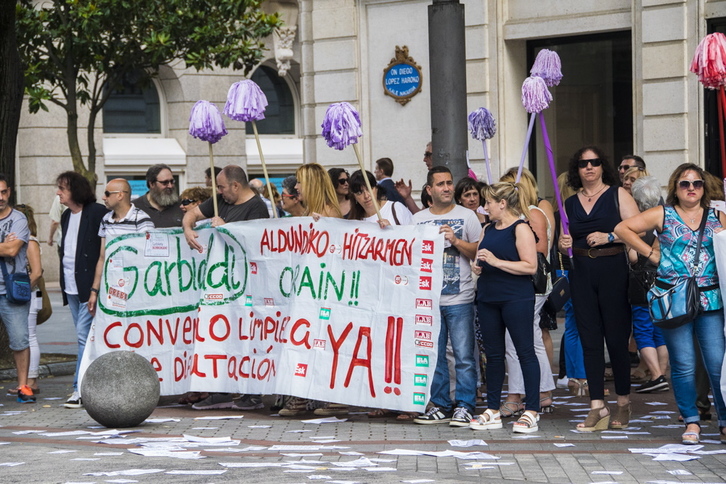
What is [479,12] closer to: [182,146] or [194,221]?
[194,221]

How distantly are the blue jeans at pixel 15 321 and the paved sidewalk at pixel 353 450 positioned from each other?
82 centimetres

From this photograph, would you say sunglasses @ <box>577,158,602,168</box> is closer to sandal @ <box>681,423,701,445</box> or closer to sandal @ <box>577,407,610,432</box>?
sandal @ <box>577,407,610,432</box>

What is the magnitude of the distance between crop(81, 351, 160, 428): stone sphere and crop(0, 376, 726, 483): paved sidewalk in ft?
0.56

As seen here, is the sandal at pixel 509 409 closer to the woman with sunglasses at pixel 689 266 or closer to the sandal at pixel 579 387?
the sandal at pixel 579 387

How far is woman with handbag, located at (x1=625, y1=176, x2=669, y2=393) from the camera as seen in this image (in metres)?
10.0

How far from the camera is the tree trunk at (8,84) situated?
12.6 m

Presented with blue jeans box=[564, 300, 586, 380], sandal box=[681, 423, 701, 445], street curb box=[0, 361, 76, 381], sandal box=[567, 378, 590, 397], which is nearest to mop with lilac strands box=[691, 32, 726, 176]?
sandal box=[681, 423, 701, 445]

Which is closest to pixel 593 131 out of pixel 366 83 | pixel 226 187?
pixel 366 83

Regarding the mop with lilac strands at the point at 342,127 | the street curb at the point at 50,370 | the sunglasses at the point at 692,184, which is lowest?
the street curb at the point at 50,370

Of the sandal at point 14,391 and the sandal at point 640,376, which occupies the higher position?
the sandal at point 640,376

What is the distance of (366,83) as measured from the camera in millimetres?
16984

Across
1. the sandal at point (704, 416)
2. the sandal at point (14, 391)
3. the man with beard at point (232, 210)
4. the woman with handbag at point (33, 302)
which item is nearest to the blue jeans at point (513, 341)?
the sandal at point (704, 416)

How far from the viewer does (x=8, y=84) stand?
12.7m

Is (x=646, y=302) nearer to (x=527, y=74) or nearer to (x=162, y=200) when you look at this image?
(x=162, y=200)
